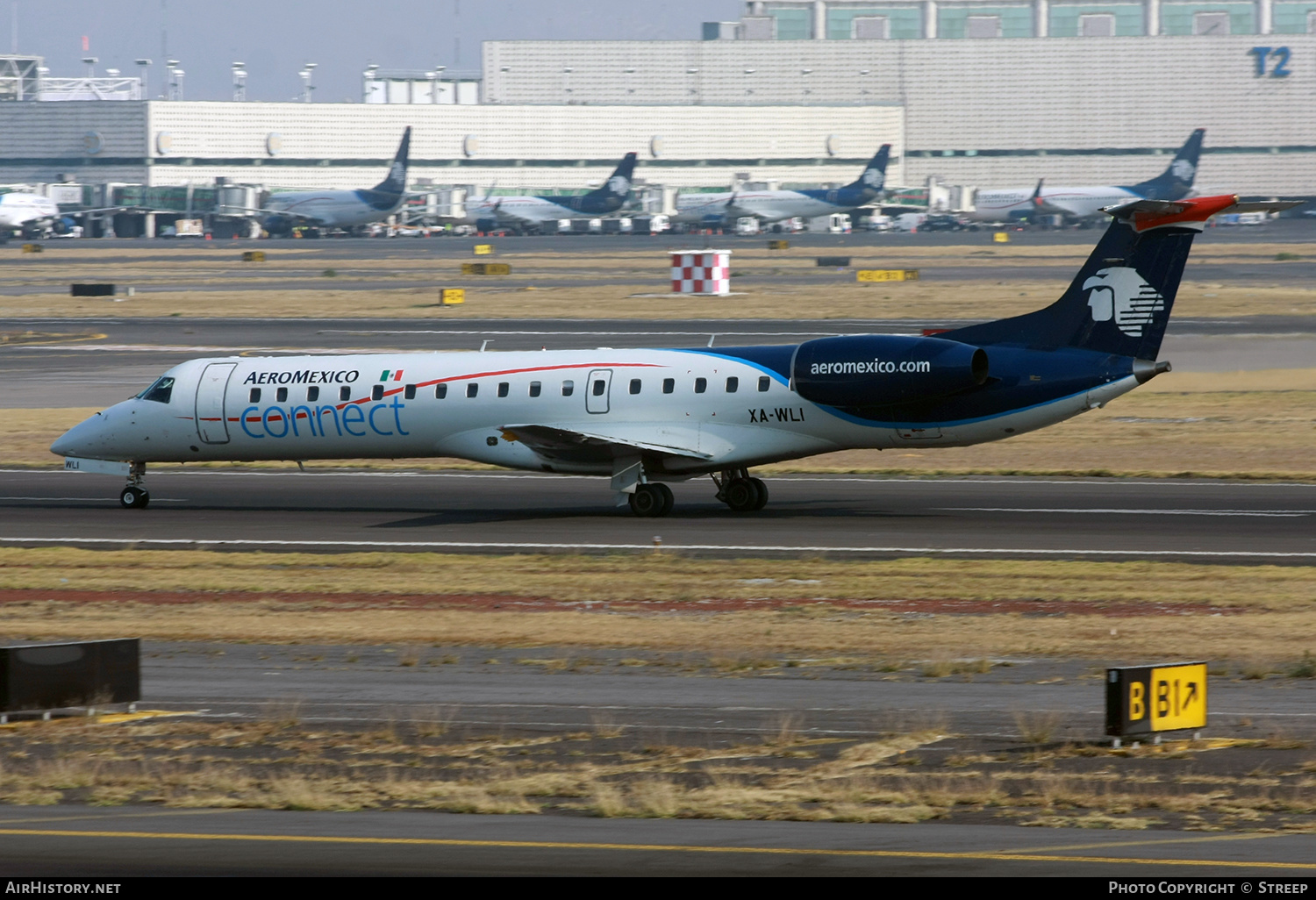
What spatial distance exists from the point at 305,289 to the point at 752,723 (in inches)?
3368

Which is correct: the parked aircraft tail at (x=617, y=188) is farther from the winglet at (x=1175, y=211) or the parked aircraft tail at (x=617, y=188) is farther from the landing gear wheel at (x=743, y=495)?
the winglet at (x=1175, y=211)

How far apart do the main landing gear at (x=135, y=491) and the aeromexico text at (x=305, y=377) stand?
322cm

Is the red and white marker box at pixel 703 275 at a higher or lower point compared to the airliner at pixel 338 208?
lower

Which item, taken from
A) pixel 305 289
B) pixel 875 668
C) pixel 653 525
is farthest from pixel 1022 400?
pixel 305 289

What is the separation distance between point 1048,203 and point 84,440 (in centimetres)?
16608

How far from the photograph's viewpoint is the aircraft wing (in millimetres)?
32219

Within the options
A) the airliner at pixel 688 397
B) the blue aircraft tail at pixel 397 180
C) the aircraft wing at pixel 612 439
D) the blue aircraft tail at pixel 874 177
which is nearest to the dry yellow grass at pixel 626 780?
the airliner at pixel 688 397

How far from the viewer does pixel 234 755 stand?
15711 millimetres

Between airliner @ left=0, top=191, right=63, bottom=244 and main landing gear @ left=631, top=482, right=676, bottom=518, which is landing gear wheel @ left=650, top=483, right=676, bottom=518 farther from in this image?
airliner @ left=0, top=191, right=63, bottom=244

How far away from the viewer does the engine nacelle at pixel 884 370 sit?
30297 millimetres

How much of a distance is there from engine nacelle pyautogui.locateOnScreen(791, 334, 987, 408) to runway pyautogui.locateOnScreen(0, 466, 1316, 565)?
245cm

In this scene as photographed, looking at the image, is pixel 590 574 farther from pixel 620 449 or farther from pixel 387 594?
pixel 620 449

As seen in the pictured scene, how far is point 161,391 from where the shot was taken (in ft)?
119

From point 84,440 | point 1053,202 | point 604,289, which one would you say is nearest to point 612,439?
point 84,440
